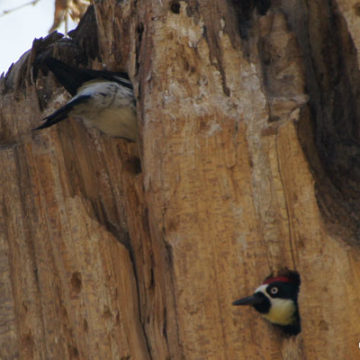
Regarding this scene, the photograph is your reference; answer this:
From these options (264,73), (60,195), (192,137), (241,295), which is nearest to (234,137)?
(192,137)

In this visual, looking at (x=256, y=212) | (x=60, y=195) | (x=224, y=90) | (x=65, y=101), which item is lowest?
(x=256, y=212)

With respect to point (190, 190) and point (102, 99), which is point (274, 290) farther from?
point (102, 99)

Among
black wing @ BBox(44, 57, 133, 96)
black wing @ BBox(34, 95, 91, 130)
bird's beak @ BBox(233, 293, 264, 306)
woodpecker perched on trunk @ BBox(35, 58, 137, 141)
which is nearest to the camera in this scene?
bird's beak @ BBox(233, 293, 264, 306)

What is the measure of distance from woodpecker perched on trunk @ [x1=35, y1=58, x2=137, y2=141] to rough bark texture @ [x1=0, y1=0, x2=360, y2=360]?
0.32 feet

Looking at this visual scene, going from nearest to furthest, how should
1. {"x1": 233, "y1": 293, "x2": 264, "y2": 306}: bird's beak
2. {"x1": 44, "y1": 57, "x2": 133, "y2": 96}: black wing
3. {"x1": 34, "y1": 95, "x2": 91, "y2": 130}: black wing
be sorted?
{"x1": 233, "y1": 293, "x2": 264, "y2": 306}: bird's beak → {"x1": 34, "y1": 95, "x2": 91, "y2": 130}: black wing → {"x1": 44, "y1": 57, "x2": 133, "y2": 96}: black wing

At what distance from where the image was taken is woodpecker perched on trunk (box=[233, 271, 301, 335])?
3.07 meters

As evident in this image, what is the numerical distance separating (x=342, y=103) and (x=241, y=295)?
1.11m

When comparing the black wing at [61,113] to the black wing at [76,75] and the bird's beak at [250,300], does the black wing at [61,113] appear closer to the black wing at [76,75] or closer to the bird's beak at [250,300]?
the black wing at [76,75]

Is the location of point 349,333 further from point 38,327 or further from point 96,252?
point 38,327

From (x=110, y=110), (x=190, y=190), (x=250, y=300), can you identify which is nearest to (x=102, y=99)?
(x=110, y=110)

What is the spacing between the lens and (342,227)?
124 inches

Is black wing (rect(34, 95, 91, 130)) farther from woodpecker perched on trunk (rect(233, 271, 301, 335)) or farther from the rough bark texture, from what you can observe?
woodpecker perched on trunk (rect(233, 271, 301, 335))

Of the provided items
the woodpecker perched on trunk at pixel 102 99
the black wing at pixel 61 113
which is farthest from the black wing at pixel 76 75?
the black wing at pixel 61 113

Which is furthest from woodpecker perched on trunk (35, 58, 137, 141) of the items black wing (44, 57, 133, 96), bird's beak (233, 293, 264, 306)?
bird's beak (233, 293, 264, 306)
